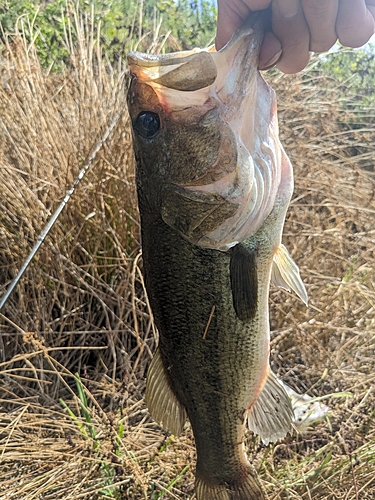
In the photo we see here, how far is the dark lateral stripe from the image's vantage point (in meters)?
1.42

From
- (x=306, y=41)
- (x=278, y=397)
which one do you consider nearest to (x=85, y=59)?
(x=306, y=41)

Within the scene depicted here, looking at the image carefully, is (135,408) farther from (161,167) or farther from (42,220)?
(161,167)

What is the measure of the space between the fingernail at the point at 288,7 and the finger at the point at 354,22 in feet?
0.62

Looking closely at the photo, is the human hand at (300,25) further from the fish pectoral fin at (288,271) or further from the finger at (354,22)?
the fish pectoral fin at (288,271)

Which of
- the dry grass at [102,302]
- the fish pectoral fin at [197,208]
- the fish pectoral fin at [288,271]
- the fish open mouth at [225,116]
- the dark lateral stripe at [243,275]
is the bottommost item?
the dry grass at [102,302]

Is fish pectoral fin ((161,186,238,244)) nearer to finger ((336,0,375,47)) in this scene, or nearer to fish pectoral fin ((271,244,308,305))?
fish pectoral fin ((271,244,308,305))

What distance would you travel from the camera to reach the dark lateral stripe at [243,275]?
1.42 m

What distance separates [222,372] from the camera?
5.17 ft

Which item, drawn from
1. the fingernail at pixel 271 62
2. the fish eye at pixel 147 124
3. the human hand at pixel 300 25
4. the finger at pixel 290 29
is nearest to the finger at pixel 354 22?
the human hand at pixel 300 25

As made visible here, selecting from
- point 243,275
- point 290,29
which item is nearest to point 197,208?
point 243,275

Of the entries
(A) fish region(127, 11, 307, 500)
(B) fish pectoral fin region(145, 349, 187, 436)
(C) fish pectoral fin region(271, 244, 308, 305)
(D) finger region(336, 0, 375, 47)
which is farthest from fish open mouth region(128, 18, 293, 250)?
(B) fish pectoral fin region(145, 349, 187, 436)

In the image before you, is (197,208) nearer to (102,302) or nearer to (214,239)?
(214,239)

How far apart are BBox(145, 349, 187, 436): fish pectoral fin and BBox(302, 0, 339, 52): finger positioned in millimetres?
1126

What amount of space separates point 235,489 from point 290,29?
1.50 metres
